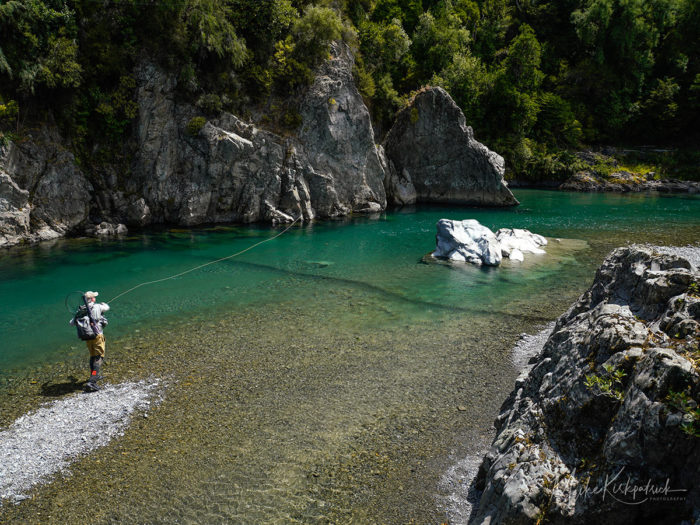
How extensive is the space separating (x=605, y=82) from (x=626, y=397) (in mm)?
80782

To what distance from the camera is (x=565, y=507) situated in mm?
5387

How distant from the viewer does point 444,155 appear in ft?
151

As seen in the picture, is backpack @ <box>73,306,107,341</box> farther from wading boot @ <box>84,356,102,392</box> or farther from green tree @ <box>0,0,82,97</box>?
green tree @ <box>0,0,82,97</box>

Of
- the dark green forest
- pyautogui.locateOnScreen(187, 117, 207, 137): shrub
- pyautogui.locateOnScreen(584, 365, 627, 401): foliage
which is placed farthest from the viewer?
pyautogui.locateOnScreen(187, 117, 207, 137): shrub

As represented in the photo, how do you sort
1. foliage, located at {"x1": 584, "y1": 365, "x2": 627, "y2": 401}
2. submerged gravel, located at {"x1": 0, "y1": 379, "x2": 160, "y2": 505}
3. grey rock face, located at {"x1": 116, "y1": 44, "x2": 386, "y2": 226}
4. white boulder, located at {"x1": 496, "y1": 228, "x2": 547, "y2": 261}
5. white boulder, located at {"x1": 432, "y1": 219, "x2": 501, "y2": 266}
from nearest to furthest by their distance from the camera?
foliage, located at {"x1": 584, "y1": 365, "x2": 627, "y2": 401}
submerged gravel, located at {"x1": 0, "y1": 379, "x2": 160, "y2": 505}
white boulder, located at {"x1": 432, "y1": 219, "x2": 501, "y2": 266}
white boulder, located at {"x1": 496, "y1": 228, "x2": 547, "y2": 261}
grey rock face, located at {"x1": 116, "y1": 44, "x2": 386, "y2": 226}

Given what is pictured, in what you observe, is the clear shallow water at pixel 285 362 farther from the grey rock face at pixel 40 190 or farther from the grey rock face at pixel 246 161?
the grey rock face at pixel 246 161

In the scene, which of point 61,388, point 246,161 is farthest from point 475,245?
point 61,388

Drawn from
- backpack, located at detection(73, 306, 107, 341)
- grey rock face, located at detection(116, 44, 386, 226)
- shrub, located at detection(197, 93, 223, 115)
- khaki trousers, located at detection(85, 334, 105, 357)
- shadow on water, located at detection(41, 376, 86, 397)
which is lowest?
shadow on water, located at detection(41, 376, 86, 397)

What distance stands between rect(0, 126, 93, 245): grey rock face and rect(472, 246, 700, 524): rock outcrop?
3207 cm

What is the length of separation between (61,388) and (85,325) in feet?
6.35

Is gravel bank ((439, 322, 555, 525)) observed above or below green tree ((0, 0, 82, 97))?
below

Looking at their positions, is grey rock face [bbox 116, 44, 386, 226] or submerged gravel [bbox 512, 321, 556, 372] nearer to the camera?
submerged gravel [bbox 512, 321, 556, 372]

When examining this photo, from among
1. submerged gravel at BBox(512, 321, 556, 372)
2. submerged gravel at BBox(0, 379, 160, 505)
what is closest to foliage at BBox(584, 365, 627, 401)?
submerged gravel at BBox(512, 321, 556, 372)

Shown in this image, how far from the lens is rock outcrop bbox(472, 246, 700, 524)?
482 cm
